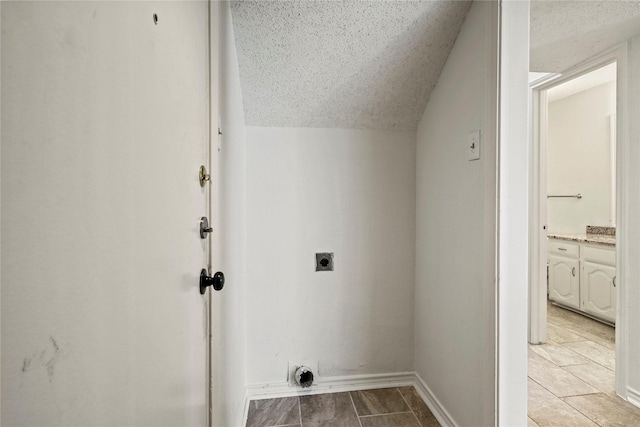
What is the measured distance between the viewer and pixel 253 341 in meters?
1.81

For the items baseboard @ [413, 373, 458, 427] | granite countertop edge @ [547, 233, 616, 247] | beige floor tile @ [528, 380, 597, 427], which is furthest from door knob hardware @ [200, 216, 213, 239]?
granite countertop edge @ [547, 233, 616, 247]

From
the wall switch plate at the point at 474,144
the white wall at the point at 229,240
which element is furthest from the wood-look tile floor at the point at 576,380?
the white wall at the point at 229,240

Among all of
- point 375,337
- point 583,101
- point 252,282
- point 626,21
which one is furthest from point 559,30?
point 583,101

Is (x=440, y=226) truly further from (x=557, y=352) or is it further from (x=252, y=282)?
(x=557, y=352)

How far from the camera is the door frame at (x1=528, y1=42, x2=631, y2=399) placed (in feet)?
5.89

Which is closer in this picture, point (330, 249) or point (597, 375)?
point (330, 249)

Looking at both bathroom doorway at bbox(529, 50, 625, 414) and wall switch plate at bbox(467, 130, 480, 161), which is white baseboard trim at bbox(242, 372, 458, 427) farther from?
wall switch plate at bbox(467, 130, 480, 161)

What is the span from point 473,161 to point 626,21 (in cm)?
120

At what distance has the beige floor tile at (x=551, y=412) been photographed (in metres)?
1.60

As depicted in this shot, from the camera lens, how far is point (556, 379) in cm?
202

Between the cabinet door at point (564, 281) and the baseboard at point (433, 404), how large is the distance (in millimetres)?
2416

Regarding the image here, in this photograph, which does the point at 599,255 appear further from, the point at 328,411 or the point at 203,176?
the point at 203,176

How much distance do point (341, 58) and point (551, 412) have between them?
208 cm

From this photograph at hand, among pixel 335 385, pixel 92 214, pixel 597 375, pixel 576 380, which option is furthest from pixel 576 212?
pixel 92 214
